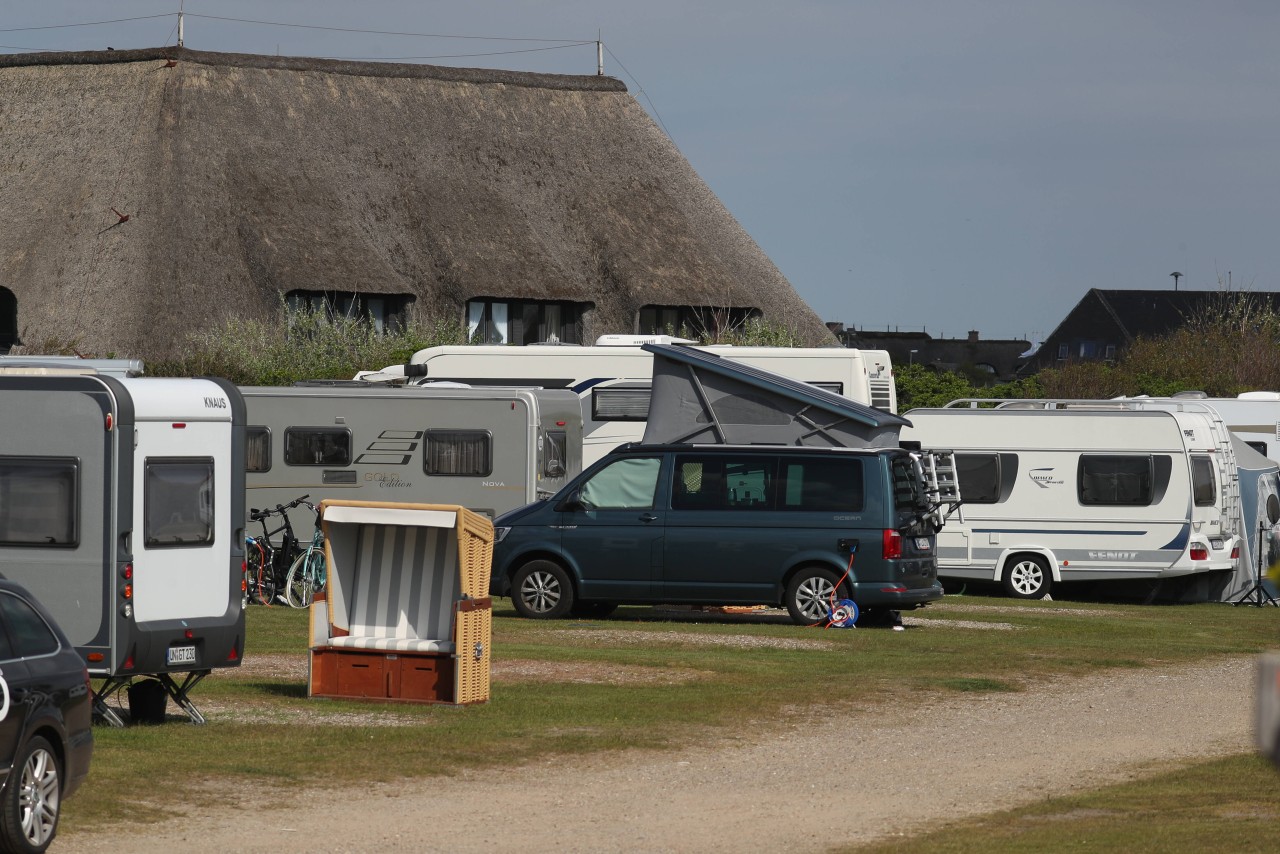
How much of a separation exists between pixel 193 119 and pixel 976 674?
4013cm

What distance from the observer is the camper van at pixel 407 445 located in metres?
24.8

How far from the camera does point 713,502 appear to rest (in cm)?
2045

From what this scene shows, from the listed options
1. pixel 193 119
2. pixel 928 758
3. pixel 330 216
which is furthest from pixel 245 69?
pixel 928 758

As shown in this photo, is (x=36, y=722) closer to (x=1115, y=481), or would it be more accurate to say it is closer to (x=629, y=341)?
(x=1115, y=481)

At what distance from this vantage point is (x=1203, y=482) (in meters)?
26.5

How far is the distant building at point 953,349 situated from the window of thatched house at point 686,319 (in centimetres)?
6034

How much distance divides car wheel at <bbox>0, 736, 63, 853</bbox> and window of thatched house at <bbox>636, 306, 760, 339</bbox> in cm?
4337

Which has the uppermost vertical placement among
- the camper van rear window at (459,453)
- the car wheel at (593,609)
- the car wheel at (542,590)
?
the camper van rear window at (459,453)

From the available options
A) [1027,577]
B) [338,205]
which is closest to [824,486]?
[1027,577]

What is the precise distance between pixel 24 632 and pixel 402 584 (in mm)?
5382

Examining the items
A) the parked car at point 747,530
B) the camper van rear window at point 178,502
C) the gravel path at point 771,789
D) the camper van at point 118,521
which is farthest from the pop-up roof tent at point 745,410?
the camper van at point 118,521

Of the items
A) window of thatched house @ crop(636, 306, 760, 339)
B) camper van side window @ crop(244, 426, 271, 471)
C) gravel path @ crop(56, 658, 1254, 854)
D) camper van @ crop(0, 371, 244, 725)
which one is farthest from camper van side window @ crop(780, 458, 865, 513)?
window of thatched house @ crop(636, 306, 760, 339)

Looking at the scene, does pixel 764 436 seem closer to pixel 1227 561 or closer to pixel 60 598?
pixel 1227 561

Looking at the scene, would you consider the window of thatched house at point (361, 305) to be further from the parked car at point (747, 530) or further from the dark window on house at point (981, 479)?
the parked car at point (747, 530)
